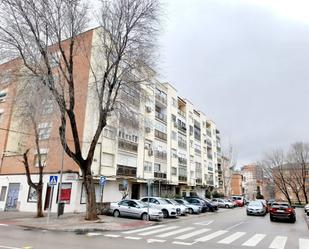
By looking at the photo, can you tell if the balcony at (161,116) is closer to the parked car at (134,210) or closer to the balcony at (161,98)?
the balcony at (161,98)

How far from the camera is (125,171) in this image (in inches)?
1147

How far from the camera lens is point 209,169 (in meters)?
58.6

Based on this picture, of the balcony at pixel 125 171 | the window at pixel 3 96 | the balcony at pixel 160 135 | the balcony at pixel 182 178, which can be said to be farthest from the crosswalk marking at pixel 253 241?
the balcony at pixel 182 178

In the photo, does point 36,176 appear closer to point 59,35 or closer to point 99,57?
point 99,57

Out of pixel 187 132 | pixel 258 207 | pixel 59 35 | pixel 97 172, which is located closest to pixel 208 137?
pixel 187 132

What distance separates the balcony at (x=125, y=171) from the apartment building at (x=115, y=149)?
0.10 m

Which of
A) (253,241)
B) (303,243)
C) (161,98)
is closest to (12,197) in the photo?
(161,98)

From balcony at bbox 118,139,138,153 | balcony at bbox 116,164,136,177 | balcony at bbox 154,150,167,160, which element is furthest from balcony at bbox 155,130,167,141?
balcony at bbox 116,164,136,177

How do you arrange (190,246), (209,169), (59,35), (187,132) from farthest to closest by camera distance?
(209,169), (187,132), (59,35), (190,246)

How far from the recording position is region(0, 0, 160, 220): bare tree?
15.9m

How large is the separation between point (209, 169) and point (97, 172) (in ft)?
123

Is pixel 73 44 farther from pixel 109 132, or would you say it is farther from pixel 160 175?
pixel 160 175

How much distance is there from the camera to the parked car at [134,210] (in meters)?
20.0

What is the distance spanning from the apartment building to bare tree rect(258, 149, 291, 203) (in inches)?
939
